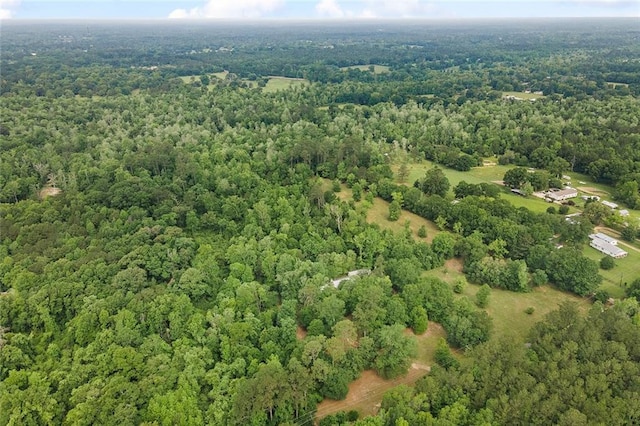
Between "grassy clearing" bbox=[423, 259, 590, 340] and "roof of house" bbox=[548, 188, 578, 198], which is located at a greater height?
"roof of house" bbox=[548, 188, 578, 198]

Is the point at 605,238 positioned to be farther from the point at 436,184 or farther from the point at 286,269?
the point at 286,269

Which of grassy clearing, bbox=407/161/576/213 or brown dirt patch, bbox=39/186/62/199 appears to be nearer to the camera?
brown dirt patch, bbox=39/186/62/199

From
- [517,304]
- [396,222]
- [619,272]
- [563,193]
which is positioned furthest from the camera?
[563,193]

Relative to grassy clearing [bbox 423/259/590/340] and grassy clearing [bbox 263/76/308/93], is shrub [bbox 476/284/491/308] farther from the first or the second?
grassy clearing [bbox 263/76/308/93]

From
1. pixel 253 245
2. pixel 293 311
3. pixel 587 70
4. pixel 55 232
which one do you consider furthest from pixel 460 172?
pixel 587 70

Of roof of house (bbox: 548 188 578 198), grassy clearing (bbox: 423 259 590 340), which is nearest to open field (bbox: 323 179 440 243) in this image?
grassy clearing (bbox: 423 259 590 340)

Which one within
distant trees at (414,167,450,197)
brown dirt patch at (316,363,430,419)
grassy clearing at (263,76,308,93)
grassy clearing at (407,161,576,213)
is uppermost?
grassy clearing at (263,76,308,93)

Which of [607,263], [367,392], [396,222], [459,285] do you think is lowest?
Result: [367,392]

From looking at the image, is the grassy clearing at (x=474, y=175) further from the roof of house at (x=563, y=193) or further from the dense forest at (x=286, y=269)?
the roof of house at (x=563, y=193)

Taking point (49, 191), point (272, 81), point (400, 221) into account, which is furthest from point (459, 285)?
point (272, 81)
